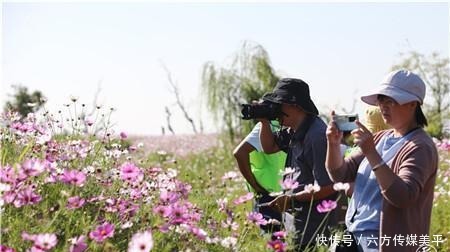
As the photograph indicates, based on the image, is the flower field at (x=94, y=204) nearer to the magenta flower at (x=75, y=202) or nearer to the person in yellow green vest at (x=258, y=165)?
the magenta flower at (x=75, y=202)

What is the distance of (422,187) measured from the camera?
104 inches

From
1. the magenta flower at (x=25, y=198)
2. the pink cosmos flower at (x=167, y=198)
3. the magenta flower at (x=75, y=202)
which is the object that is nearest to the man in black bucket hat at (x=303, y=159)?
the pink cosmos flower at (x=167, y=198)

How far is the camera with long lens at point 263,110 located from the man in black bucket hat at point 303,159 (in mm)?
20

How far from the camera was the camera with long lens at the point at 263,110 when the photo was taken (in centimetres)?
342

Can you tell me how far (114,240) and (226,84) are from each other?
8.95 m

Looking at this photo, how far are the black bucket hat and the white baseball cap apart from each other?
543mm

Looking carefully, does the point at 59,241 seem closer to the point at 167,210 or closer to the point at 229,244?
the point at 167,210

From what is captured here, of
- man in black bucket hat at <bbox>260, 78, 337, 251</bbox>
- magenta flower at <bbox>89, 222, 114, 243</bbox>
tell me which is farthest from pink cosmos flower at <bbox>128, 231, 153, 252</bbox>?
man in black bucket hat at <bbox>260, 78, 337, 251</bbox>

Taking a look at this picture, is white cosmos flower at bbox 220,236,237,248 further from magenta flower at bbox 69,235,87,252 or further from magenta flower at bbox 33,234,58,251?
magenta flower at bbox 33,234,58,251

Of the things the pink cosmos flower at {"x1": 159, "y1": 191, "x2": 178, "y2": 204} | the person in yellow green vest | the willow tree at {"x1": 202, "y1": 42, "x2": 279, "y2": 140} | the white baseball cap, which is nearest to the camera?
the white baseball cap

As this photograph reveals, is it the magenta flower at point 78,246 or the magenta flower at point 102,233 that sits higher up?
the magenta flower at point 102,233

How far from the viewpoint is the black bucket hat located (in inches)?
132

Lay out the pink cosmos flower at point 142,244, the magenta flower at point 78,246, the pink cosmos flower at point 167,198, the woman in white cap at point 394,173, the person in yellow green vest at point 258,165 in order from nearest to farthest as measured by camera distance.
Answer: the pink cosmos flower at point 142,244 < the magenta flower at point 78,246 < the woman in white cap at point 394,173 < the pink cosmos flower at point 167,198 < the person in yellow green vest at point 258,165

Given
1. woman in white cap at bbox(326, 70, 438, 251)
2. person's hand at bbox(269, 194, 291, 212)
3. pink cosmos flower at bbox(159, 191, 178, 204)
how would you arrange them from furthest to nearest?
person's hand at bbox(269, 194, 291, 212)
pink cosmos flower at bbox(159, 191, 178, 204)
woman in white cap at bbox(326, 70, 438, 251)
